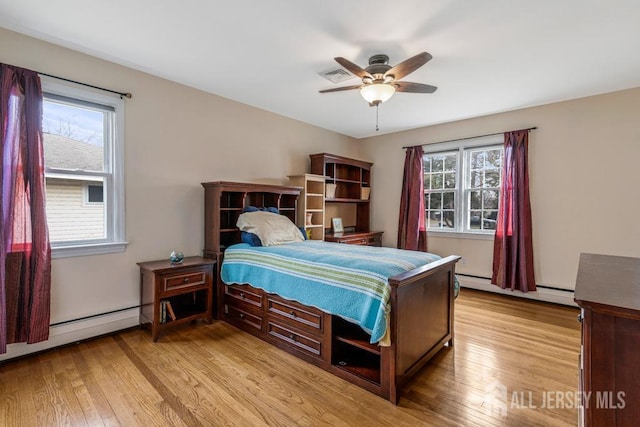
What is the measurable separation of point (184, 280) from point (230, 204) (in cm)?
114

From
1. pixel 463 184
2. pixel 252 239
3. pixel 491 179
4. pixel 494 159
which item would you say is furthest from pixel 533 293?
pixel 252 239

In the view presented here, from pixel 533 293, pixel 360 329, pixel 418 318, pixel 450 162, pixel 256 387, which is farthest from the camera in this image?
pixel 450 162

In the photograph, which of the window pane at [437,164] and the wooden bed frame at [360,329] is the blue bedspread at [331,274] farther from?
the window pane at [437,164]

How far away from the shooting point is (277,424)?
5.58 feet

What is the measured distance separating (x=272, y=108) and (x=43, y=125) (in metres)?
2.44

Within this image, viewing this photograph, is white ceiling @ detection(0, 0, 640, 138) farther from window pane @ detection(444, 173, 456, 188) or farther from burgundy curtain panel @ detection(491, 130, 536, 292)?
window pane @ detection(444, 173, 456, 188)

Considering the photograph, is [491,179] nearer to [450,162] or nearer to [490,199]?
[490,199]

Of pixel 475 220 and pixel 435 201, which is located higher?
pixel 435 201

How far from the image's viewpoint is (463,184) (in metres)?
4.61

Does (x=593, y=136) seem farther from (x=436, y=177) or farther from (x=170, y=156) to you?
(x=170, y=156)

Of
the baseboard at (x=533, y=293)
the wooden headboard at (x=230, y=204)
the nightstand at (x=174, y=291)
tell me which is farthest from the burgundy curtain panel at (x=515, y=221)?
the nightstand at (x=174, y=291)

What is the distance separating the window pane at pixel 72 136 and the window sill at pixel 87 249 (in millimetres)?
709

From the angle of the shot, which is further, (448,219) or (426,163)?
(426,163)

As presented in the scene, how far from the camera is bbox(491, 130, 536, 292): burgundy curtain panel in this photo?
12.9 feet
